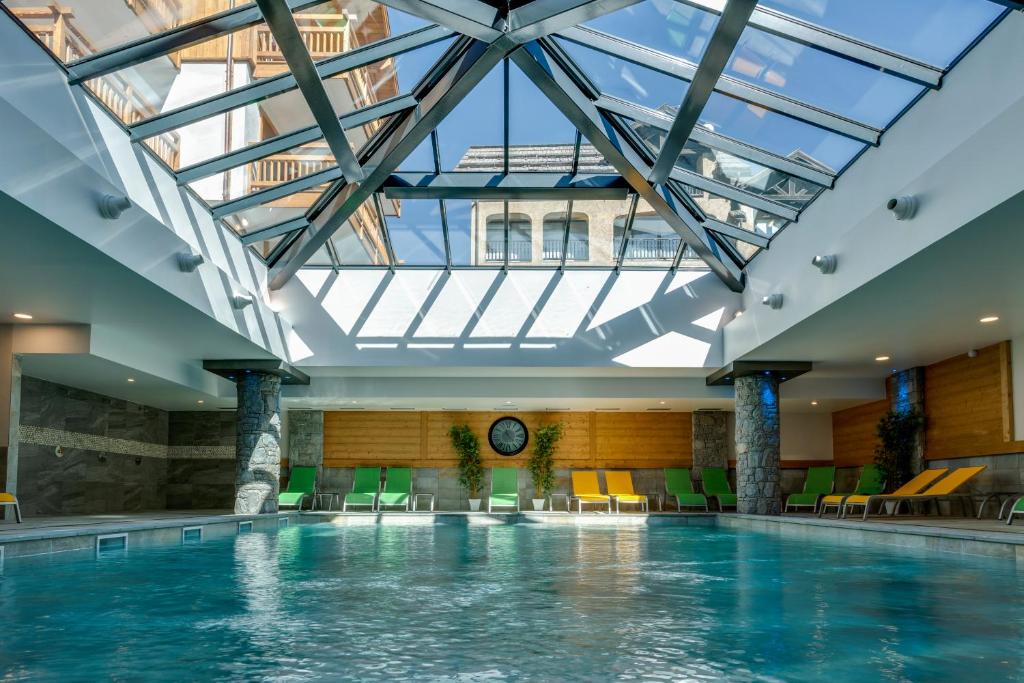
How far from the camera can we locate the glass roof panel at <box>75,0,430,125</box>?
8.28 meters

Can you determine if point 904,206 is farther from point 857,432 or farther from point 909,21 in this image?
point 857,432

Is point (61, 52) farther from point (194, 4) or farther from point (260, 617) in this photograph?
point (260, 617)

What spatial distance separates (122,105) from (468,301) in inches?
298

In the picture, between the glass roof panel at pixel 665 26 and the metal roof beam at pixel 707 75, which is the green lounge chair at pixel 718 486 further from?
the glass roof panel at pixel 665 26

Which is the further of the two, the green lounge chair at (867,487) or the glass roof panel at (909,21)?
the green lounge chair at (867,487)

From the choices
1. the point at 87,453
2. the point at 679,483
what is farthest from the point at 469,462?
the point at 87,453

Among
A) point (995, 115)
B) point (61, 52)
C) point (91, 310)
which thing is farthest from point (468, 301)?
point (995, 115)

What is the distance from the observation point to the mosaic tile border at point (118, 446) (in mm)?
13727

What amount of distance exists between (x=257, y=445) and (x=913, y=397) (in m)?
11.3

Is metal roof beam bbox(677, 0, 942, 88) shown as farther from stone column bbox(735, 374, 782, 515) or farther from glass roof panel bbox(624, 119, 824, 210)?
stone column bbox(735, 374, 782, 515)

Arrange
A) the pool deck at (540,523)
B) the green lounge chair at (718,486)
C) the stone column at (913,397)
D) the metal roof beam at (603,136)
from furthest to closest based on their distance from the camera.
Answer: the green lounge chair at (718,486) < the stone column at (913,397) < the metal roof beam at (603,136) < the pool deck at (540,523)

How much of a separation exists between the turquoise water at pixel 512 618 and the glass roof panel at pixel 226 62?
14.7 feet

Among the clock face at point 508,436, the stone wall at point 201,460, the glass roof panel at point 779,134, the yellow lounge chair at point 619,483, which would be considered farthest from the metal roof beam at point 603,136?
the stone wall at point 201,460

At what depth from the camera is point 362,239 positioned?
563 inches
